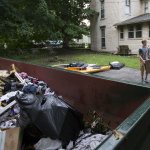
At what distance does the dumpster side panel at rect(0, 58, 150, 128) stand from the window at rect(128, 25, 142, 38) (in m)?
21.0

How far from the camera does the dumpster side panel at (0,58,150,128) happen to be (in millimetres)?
3398

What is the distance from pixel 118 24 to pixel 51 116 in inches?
953

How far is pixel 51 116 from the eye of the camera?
3391 mm

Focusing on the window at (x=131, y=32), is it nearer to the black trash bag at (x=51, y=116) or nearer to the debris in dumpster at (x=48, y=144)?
the black trash bag at (x=51, y=116)

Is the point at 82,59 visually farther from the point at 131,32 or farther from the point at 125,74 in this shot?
the point at 125,74

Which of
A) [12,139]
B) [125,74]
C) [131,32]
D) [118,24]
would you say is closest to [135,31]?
[131,32]

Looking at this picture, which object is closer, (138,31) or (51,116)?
(51,116)

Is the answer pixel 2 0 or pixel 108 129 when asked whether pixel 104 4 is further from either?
pixel 108 129

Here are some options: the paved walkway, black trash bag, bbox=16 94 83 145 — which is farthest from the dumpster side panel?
the paved walkway

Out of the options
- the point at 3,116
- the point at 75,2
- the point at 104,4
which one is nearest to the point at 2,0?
the point at 75,2

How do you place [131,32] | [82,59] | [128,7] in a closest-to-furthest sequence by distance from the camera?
[82,59] → [131,32] → [128,7]

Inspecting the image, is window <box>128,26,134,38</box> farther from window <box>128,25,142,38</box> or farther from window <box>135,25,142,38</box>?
window <box>135,25,142,38</box>

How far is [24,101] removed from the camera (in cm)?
350

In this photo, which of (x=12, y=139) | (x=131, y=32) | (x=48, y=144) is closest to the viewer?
(x=12, y=139)
